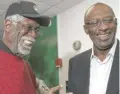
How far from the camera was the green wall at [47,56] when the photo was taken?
4027mm

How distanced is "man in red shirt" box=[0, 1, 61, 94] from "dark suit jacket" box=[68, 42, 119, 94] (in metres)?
0.14

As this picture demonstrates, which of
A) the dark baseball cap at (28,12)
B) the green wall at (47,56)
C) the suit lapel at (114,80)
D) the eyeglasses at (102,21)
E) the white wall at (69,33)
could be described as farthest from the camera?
the green wall at (47,56)

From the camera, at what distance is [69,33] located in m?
3.74

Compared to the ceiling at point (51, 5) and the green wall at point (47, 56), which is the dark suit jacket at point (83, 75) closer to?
the ceiling at point (51, 5)

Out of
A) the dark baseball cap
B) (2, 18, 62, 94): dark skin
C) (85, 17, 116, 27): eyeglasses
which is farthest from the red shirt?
(85, 17, 116, 27): eyeglasses

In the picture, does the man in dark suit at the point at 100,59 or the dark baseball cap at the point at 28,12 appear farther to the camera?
the dark baseball cap at the point at 28,12

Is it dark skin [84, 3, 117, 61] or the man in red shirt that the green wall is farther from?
dark skin [84, 3, 117, 61]

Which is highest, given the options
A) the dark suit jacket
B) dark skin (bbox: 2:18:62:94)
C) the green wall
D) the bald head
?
the bald head

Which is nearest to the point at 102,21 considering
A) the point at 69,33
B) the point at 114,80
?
the point at 114,80

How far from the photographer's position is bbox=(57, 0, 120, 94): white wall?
136 inches

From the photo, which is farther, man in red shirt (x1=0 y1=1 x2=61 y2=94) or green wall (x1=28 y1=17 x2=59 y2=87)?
green wall (x1=28 y1=17 x2=59 y2=87)

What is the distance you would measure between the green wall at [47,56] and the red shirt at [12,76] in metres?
2.42

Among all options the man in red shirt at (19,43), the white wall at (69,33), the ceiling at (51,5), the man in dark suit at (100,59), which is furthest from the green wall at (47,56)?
the man in dark suit at (100,59)

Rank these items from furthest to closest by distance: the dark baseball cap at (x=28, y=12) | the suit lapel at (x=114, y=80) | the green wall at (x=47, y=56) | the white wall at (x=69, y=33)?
1. the green wall at (x=47, y=56)
2. the white wall at (x=69, y=33)
3. the dark baseball cap at (x=28, y=12)
4. the suit lapel at (x=114, y=80)
